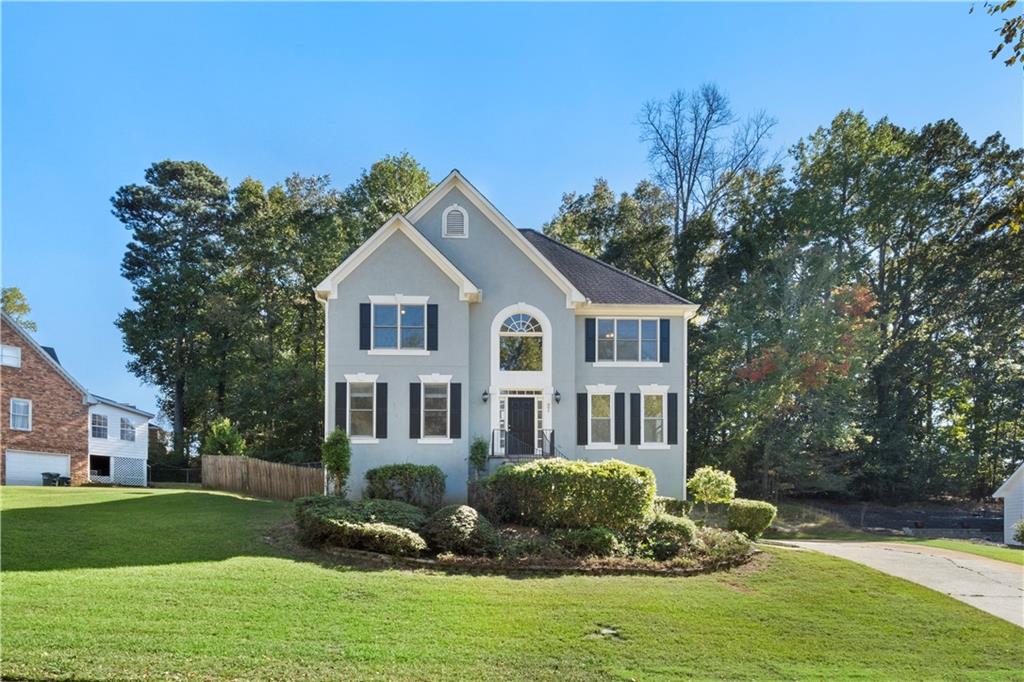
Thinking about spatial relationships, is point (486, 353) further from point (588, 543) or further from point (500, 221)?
point (588, 543)

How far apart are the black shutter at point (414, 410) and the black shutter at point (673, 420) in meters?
7.37

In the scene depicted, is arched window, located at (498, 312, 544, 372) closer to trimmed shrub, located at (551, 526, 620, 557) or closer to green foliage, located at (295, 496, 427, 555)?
green foliage, located at (295, 496, 427, 555)

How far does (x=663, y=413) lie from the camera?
22.0 m

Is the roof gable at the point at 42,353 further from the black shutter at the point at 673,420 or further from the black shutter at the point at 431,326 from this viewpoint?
the black shutter at the point at 673,420

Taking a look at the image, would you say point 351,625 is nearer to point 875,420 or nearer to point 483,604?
point 483,604

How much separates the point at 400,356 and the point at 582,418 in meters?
5.57

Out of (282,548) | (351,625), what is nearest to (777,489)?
(282,548)

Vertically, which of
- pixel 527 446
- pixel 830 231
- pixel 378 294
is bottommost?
pixel 527 446

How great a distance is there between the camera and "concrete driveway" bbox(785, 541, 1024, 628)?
503 inches

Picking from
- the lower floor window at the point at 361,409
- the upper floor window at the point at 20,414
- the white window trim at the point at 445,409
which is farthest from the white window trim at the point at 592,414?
the upper floor window at the point at 20,414

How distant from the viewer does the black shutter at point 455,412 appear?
67.6 feet

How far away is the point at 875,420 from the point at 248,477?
91.5ft

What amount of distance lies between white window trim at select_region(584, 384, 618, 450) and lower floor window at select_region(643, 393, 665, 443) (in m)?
0.96

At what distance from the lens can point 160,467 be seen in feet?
125
